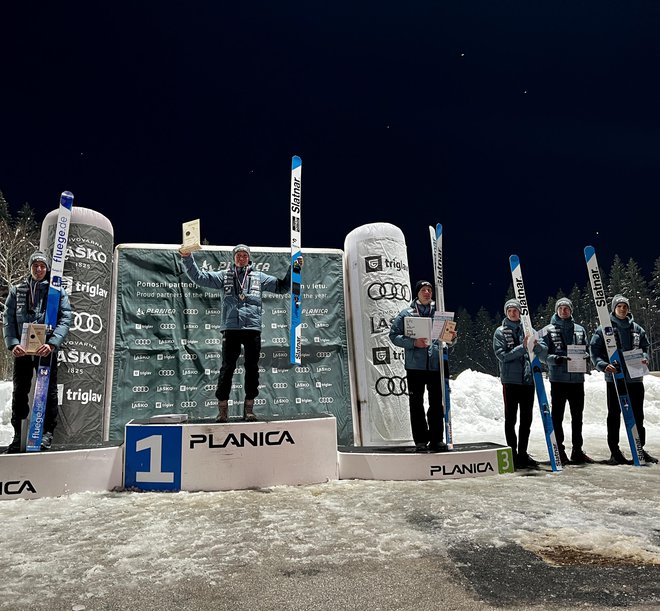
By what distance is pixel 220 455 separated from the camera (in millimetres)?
4828

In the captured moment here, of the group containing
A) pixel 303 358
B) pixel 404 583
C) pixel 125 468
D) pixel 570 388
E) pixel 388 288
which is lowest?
pixel 404 583

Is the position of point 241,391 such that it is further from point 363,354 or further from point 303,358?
point 363,354

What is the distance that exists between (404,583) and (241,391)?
5.36m

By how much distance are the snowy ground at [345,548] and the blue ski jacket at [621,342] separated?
5.71 feet

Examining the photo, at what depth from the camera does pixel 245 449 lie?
4.89 m

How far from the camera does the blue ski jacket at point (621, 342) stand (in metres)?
6.14

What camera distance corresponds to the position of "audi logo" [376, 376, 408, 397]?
24.1 feet

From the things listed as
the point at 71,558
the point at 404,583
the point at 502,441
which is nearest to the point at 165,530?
the point at 71,558

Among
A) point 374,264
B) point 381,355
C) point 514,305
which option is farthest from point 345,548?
point 374,264

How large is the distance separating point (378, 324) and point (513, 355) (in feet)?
7.24

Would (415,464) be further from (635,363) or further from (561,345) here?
(635,363)

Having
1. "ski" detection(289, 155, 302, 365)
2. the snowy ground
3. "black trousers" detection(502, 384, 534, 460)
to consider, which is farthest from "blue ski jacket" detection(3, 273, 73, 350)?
"black trousers" detection(502, 384, 534, 460)

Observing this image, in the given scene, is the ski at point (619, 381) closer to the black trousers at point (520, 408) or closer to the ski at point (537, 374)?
Answer: the ski at point (537, 374)

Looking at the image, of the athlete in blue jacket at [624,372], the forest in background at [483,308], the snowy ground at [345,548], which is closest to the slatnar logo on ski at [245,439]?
the snowy ground at [345,548]
